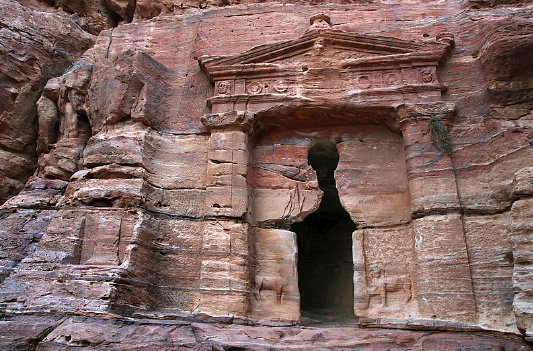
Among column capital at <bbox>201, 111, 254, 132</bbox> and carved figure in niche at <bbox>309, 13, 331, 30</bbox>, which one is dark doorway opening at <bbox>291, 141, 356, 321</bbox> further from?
carved figure in niche at <bbox>309, 13, 331, 30</bbox>

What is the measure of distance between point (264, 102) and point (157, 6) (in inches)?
180

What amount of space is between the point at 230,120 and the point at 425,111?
9.83 feet

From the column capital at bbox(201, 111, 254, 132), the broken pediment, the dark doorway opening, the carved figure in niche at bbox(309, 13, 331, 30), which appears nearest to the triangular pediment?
the broken pediment

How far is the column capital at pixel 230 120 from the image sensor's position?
674 cm

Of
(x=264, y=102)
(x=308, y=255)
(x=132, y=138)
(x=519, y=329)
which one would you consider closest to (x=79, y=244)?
(x=132, y=138)

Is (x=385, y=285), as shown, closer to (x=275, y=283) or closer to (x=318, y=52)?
(x=275, y=283)

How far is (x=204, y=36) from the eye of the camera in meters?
8.11

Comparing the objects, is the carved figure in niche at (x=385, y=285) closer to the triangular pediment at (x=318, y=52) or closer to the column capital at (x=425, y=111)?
the column capital at (x=425, y=111)

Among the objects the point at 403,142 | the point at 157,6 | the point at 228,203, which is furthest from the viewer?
the point at 157,6

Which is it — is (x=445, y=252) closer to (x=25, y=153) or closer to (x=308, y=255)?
(x=308, y=255)

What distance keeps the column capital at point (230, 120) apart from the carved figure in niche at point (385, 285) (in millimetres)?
2965

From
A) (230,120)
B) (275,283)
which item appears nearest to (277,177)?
(230,120)

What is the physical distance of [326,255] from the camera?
10.4 m

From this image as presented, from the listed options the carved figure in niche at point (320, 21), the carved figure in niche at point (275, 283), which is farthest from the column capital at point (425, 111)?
the carved figure in niche at point (275, 283)
